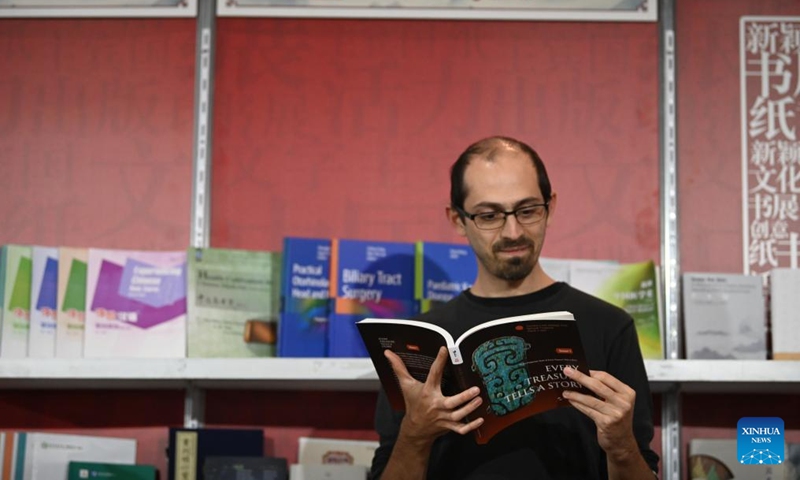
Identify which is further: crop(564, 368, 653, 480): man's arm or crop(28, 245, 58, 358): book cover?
crop(28, 245, 58, 358): book cover

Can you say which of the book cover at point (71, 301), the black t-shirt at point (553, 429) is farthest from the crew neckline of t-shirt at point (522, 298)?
the book cover at point (71, 301)

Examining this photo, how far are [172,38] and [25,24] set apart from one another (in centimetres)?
47

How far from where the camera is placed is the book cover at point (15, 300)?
287 cm

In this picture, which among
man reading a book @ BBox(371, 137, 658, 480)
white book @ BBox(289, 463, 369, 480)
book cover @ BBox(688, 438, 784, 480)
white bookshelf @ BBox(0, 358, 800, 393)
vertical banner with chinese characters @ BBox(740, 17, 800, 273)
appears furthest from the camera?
vertical banner with chinese characters @ BBox(740, 17, 800, 273)

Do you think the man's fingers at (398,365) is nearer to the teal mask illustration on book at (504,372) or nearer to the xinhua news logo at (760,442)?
the teal mask illustration on book at (504,372)

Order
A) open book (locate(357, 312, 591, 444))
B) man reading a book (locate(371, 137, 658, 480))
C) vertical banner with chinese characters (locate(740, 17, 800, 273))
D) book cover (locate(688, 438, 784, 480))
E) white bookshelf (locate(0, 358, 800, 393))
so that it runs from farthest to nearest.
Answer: vertical banner with chinese characters (locate(740, 17, 800, 273)) < book cover (locate(688, 438, 784, 480)) < white bookshelf (locate(0, 358, 800, 393)) < man reading a book (locate(371, 137, 658, 480)) < open book (locate(357, 312, 591, 444))

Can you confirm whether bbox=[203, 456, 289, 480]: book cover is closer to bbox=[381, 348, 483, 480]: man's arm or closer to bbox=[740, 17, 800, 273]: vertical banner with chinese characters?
bbox=[381, 348, 483, 480]: man's arm

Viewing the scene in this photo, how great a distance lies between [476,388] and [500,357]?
78 mm

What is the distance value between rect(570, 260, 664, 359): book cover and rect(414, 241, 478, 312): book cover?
30 cm

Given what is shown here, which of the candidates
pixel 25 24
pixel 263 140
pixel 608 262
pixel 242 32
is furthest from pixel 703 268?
pixel 25 24

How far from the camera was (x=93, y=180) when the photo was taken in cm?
325

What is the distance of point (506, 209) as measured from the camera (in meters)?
2.18

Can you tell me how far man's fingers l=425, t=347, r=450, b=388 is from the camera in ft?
6.25

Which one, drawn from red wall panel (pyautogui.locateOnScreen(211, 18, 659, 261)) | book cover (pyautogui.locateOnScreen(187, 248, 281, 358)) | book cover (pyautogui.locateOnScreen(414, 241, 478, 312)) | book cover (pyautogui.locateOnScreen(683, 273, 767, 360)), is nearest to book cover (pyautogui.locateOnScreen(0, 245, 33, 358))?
book cover (pyautogui.locateOnScreen(187, 248, 281, 358))
